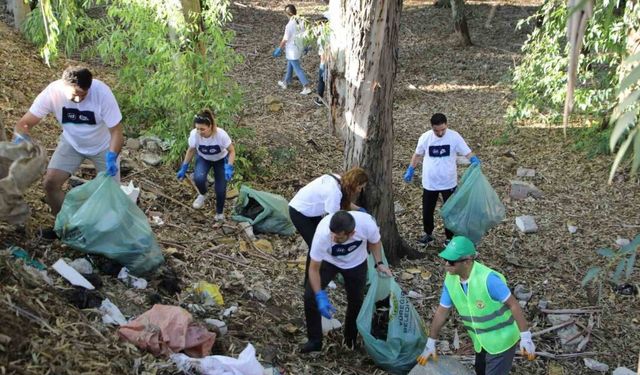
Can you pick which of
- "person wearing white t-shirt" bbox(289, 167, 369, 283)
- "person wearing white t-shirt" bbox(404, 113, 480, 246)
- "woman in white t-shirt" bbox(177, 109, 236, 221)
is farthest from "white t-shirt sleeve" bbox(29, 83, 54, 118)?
"person wearing white t-shirt" bbox(404, 113, 480, 246)

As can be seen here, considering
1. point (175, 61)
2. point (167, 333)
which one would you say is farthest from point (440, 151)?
point (167, 333)

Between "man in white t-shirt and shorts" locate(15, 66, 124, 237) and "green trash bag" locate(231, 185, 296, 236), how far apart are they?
5.48 feet

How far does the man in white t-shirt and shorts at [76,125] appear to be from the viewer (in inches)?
184

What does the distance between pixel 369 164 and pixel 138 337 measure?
268 centimetres

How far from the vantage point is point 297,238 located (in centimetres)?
645

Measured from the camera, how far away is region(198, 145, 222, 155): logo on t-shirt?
6137 millimetres

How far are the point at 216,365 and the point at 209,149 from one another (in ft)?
9.37

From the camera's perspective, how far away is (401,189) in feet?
26.3

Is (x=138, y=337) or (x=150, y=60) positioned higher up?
(x=150, y=60)

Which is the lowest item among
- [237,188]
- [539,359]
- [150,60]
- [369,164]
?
[539,359]

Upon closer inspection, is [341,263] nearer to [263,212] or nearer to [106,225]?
[106,225]

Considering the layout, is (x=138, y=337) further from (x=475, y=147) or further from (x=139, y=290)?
(x=475, y=147)

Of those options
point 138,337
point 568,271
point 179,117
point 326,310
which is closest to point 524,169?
point 568,271

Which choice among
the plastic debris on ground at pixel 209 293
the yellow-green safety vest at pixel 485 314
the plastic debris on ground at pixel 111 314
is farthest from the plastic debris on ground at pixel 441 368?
the plastic debris on ground at pixel 111 314
